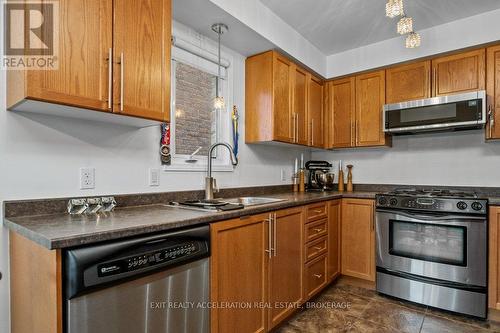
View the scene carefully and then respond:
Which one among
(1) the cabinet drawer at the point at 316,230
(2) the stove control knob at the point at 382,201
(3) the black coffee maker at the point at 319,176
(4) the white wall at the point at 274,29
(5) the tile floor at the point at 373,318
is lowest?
(5) the tile floor at the point at 373,318

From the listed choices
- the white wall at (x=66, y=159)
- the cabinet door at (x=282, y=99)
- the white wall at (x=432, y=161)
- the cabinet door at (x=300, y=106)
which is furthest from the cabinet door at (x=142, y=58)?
the white wall at (x=432, y=161)

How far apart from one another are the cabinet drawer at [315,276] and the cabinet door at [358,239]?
393 mm

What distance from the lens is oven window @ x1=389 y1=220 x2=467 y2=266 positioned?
88.7 inches

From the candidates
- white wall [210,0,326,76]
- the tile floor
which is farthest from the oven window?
white wall [210,0,326,76]

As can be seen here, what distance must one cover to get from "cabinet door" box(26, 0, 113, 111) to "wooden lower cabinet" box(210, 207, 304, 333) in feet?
2.78

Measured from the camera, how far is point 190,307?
135 centimetres

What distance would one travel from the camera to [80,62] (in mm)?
1219

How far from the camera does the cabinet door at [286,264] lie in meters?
1.91

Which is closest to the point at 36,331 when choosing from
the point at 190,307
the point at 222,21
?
the point at 190,307

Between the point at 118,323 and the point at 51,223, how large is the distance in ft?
1.62

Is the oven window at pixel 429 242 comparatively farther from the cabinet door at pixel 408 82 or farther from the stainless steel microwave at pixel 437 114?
the cabinet door at pixel 408 82

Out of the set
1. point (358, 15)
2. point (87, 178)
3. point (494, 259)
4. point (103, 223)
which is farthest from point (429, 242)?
point (87, 178)

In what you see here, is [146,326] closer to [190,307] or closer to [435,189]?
[190,307]
